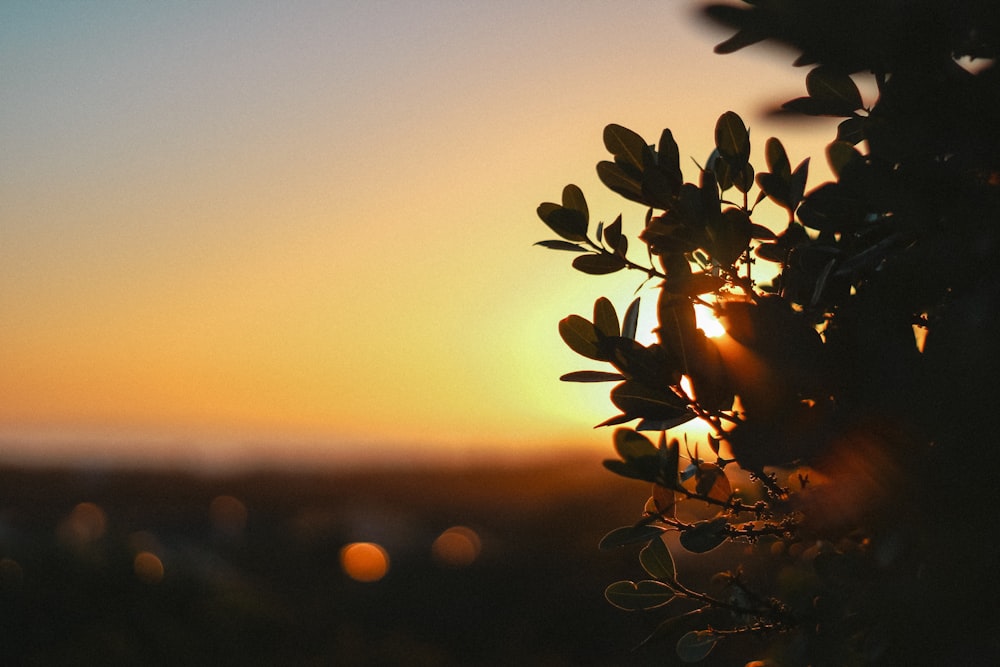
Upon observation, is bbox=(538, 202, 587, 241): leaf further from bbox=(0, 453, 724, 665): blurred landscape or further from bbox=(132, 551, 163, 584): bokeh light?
bbox=(132, 551, 163, 584): bokeh light

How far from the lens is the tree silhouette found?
90cm

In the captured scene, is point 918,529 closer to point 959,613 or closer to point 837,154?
point 959,613

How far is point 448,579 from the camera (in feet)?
48.3

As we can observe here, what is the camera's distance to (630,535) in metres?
1.62

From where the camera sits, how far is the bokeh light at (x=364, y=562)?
15.1 metres

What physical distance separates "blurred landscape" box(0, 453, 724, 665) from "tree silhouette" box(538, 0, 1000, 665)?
39 cm

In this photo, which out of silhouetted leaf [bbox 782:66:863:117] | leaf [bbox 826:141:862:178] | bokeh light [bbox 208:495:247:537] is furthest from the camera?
bokeh light [bbox 208:495:247:537]

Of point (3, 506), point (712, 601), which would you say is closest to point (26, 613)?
point (712, 601)

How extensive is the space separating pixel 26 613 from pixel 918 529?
Result: 35.5 ft

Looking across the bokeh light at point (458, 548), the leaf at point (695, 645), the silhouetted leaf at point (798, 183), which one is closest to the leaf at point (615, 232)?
the silhouetted leaf at point (798, 183)

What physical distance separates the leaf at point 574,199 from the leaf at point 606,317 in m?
0.27

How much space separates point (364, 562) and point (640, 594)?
15.7m

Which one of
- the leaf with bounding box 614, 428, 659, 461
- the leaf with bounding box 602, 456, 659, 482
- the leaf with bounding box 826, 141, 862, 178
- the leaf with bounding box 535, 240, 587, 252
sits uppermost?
the leaf with bounding box 535, 240, 587, 252

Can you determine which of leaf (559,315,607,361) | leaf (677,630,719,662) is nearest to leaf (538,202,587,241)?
leaf (559,315,607,361)
